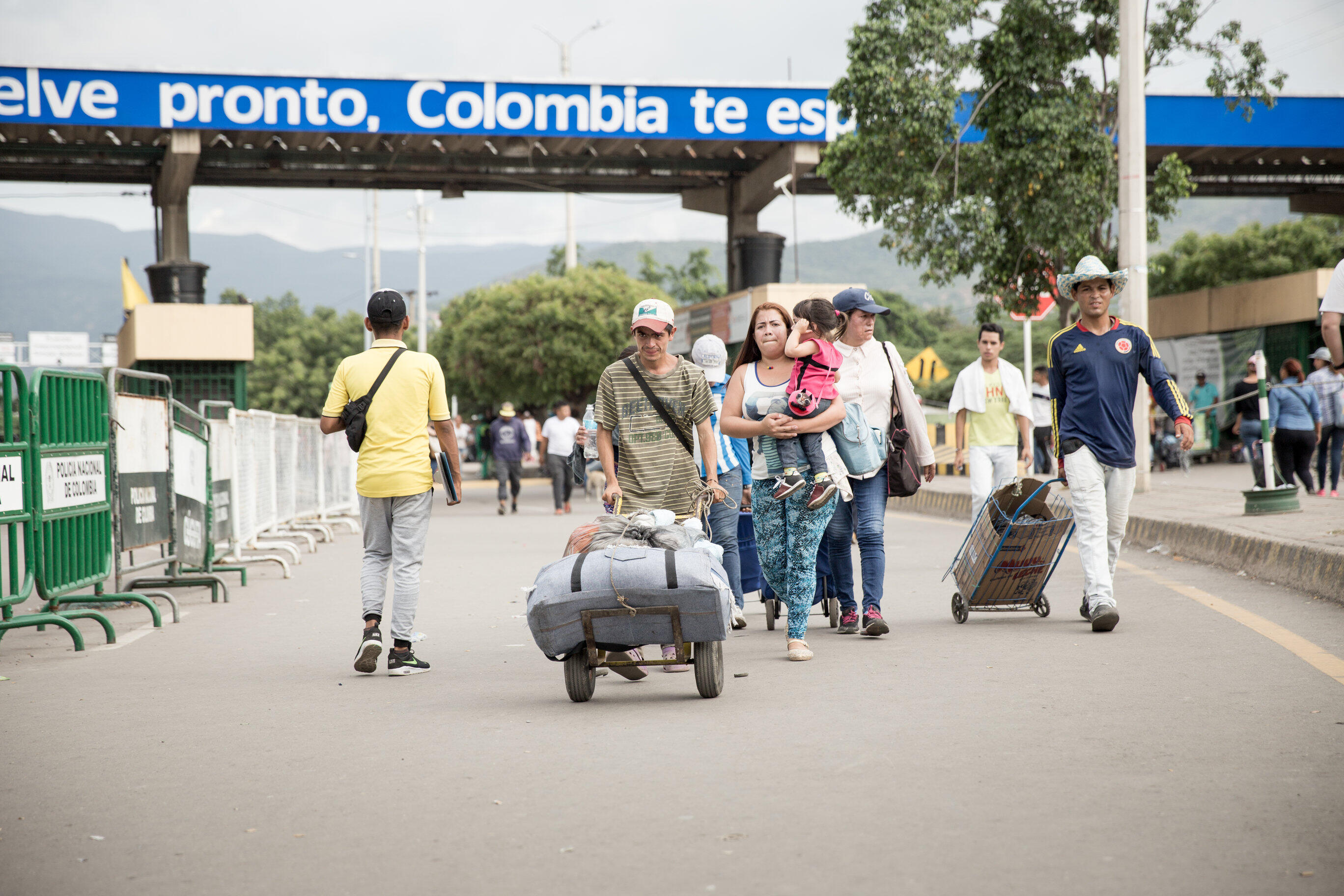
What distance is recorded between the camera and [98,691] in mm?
6285

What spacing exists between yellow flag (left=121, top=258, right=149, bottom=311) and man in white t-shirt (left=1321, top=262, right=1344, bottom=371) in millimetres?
23165

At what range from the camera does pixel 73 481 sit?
8.18 meters

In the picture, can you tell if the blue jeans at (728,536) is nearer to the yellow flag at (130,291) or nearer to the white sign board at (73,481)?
the white sign board at (73,481)

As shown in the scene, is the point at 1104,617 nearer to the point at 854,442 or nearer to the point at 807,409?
the point at 854,442

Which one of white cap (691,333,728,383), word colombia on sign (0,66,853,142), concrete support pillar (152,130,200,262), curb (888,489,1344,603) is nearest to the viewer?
white cap (691,333,728,383)

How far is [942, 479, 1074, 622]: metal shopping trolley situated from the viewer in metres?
7.60

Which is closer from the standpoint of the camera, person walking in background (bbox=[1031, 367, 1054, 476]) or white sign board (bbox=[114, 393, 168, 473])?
white sign board (bbox=[114, 393, 168, 473])

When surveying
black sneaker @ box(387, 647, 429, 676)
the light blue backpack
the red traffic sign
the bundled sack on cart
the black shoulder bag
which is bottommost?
black sneaker @ box(387, 647, 429, 676)

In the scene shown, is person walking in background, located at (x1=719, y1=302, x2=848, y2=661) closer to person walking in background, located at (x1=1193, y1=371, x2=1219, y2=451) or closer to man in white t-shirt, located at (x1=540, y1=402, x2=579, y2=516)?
man in white t-shirt, located at (x1=540, y1=402, x2=579, y2=516)

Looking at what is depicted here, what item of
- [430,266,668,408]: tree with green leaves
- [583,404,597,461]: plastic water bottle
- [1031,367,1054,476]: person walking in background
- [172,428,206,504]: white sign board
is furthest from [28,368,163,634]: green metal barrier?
[430,266,668,408]: tree with green leaves

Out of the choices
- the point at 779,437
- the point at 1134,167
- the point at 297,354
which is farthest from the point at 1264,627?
the point at 297,354

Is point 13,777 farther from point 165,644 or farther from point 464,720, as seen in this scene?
point 165,644

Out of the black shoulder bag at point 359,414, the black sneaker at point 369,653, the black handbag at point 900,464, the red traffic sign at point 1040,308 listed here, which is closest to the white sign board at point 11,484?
the black shoulder bag at point 359,414

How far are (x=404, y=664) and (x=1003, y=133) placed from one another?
1521 centimetres
